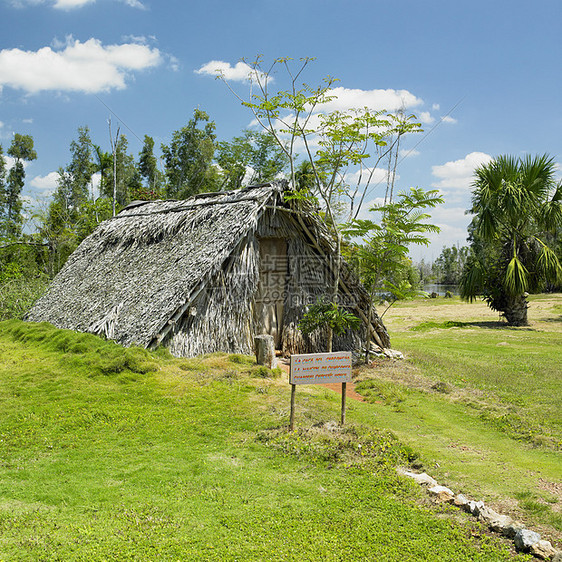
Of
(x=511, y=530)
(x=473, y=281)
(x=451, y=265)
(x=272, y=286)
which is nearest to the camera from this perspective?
(x=511, y=530)

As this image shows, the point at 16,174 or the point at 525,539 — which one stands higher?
the point at 16,174

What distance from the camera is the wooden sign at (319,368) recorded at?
542 centimetres

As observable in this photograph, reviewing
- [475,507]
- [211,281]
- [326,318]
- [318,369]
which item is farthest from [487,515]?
[211,281]

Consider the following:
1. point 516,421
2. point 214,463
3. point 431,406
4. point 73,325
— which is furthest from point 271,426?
point 73,325

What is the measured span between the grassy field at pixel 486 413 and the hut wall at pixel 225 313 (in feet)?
8.62

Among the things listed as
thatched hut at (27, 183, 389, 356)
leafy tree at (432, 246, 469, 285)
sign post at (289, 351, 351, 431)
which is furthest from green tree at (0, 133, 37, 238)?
leafy tree at (432, 246, 469, 285)

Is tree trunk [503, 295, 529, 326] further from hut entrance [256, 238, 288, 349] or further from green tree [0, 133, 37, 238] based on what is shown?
green tree [0, 133, 37, 238]

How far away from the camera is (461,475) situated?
4648 millimetres

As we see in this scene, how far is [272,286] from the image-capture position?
34.5ft

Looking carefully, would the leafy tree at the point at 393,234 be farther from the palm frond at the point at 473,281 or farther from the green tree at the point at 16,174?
the green tree at the point at 16,174

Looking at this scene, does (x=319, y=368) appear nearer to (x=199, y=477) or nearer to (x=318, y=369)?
(x=318, y=369)

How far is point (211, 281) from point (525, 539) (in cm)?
648

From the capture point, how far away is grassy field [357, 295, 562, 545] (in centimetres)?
438

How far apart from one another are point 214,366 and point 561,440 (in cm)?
510
